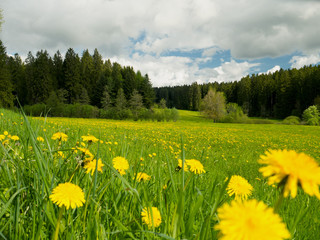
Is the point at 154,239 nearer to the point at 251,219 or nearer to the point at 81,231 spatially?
the point at 81,231

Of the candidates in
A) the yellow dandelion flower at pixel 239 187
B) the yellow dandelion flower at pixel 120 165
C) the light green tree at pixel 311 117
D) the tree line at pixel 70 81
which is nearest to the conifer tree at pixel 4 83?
the tree line at pixel 70 81

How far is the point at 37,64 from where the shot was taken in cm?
4291

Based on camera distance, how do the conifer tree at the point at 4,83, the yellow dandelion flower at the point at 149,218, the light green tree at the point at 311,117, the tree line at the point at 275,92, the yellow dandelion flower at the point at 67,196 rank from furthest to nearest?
the tree line at the point at 275,92, the light green tree at the point at 311,117, the conifer tree at the point at 4,83, the yellow dandelion flower at the point at 149,218, the yellow dandelion flower at the point at 67,196

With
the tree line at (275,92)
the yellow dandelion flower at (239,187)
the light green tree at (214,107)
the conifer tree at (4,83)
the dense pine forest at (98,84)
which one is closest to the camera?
the yellow dandelion flower at (239,187)

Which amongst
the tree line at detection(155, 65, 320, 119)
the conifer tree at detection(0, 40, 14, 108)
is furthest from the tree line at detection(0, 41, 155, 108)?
the tree line at detection(155, 65, 320, 119)

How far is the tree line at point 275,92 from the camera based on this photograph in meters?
51.4

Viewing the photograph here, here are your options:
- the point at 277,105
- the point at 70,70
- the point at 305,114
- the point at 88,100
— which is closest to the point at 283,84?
the point at 277,105

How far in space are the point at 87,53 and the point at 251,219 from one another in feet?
188

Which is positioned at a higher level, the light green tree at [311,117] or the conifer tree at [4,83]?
the conifer tree at [4,83]

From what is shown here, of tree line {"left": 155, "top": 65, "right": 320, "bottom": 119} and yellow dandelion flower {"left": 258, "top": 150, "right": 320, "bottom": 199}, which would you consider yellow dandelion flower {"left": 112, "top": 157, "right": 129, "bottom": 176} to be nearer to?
yellow dandelion flower {"left": 258, "top": 150, "right": 320, "bottom": 199}

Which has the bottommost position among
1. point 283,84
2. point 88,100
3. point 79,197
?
point 79,197

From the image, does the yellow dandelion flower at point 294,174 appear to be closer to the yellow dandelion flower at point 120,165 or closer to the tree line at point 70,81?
the yellow dandelion flower at point 120,165

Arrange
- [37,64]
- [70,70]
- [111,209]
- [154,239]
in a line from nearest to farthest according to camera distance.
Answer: [154,239]
[111,209]
[37,64]
[70,70]

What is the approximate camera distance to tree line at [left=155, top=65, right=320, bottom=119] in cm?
5138
